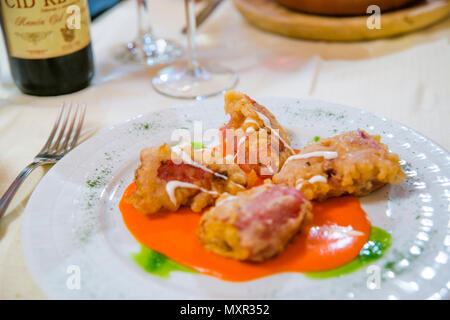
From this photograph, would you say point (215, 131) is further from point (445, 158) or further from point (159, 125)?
point (445, 158)

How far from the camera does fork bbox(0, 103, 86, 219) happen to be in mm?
1314

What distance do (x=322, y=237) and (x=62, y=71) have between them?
126cm

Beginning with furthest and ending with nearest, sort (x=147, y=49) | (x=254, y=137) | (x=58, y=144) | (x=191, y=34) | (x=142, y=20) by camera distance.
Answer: (x=142, y=20) → (x=147, y=49) → (x=191, y=34) → (x=58, y=144) → (x=254, y=137)

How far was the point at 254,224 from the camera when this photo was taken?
1049 millimetres

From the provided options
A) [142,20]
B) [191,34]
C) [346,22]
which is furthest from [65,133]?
[346,22]

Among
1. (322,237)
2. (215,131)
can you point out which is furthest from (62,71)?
(322,237)

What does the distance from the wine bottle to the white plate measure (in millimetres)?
503

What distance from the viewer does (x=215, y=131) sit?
1571mm

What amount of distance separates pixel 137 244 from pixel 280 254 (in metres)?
0.33

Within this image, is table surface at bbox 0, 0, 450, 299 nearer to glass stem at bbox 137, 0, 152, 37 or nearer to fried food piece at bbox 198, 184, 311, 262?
glass stem at bbox 137, 0, 152, 37

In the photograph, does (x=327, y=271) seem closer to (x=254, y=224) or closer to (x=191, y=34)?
(x=254, y=224)

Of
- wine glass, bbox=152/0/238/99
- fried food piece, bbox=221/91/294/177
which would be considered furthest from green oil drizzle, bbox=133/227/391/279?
wine glass, bbox=152/0/238/99
